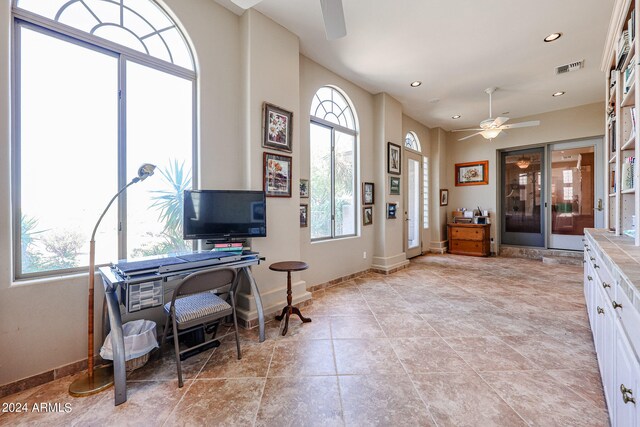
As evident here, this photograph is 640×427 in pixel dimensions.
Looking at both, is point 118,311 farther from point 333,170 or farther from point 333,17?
point 333,170

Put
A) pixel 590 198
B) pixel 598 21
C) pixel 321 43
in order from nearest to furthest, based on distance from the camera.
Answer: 1. pixel 598 21
2. pixel 321 43
3. pixel 590 198

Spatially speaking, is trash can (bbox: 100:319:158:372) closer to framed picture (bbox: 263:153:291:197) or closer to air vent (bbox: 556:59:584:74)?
framed picture (bbox: 263:153:291:197)

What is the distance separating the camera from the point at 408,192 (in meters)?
6.16

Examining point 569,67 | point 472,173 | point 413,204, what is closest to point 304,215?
point 413,204

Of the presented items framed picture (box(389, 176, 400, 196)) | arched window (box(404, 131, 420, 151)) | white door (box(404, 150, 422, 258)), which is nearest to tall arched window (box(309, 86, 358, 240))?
framed picture (box(389, 176, 400, 196))

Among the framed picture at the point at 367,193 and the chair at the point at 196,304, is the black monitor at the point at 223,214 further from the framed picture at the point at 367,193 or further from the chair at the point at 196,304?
the framed picture at the point at 367,193

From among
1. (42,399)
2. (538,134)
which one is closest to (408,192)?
(538,134)

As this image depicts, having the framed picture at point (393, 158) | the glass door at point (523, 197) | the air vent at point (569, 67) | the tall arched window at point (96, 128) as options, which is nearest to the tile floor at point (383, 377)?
the tall arched window at point (96, 128)

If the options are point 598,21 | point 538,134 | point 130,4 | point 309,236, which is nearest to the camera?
point 130,4

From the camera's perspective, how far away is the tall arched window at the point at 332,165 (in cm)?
408

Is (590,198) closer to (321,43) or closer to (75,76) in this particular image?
(321,43)

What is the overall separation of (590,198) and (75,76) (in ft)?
27.0

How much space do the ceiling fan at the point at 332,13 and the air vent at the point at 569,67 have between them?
399cm

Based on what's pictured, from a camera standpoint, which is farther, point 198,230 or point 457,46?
point 457,46
